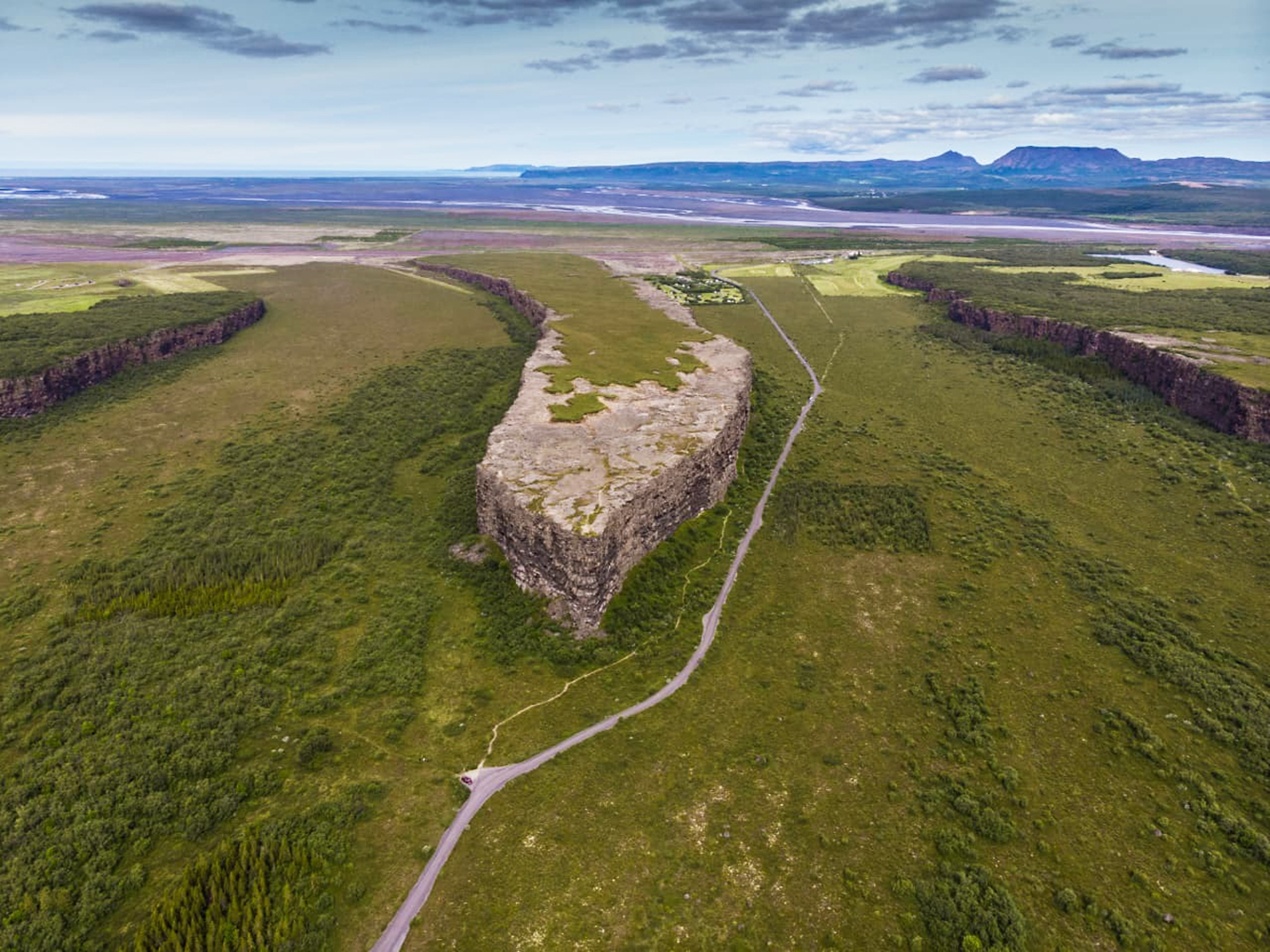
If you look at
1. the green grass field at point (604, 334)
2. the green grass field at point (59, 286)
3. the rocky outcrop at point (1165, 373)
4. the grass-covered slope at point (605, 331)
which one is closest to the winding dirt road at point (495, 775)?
the green grass field at point (604, 334)

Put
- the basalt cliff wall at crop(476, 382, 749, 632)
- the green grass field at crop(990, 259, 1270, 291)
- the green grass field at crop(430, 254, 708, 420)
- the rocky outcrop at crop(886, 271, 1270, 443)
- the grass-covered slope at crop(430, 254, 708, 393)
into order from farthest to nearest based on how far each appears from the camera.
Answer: the green grass field at crop(990, 259, 1270, 291), the grass-covered slope at crop(430, 254, 708, 393), the green grass field at crop(430, 254, 708, 420), the rocky outcrop at crop(886, 271, 1270, 443), the basalt cliff wall at crop(476, 382, 749, 632)

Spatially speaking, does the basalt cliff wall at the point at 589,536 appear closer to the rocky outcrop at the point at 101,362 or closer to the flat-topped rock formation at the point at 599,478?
the flat-topped rock formation at the point at 599,478

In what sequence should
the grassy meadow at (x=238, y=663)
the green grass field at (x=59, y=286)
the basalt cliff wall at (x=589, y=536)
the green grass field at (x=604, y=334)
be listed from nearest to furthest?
the grassy meadow at (x=238, y=663)
the basalt cliff wall at (x=589, y=536)
the green grass field at (x=604, y=334)
the green grass field at (x=59, y=286)

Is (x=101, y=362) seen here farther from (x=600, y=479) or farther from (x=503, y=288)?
(x=600, y=479)

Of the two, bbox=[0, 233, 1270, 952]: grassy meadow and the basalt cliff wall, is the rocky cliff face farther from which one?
bbox=[0, 233, 1270, 952]: grassy meadow

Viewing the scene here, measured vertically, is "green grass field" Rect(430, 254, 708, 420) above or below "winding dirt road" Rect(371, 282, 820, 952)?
above

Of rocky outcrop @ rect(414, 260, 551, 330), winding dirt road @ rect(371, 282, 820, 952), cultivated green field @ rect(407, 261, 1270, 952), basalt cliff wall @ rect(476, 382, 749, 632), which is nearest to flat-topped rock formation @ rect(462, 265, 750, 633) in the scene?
basalt cliff wall @ rect(476, 382, 749, 632)
